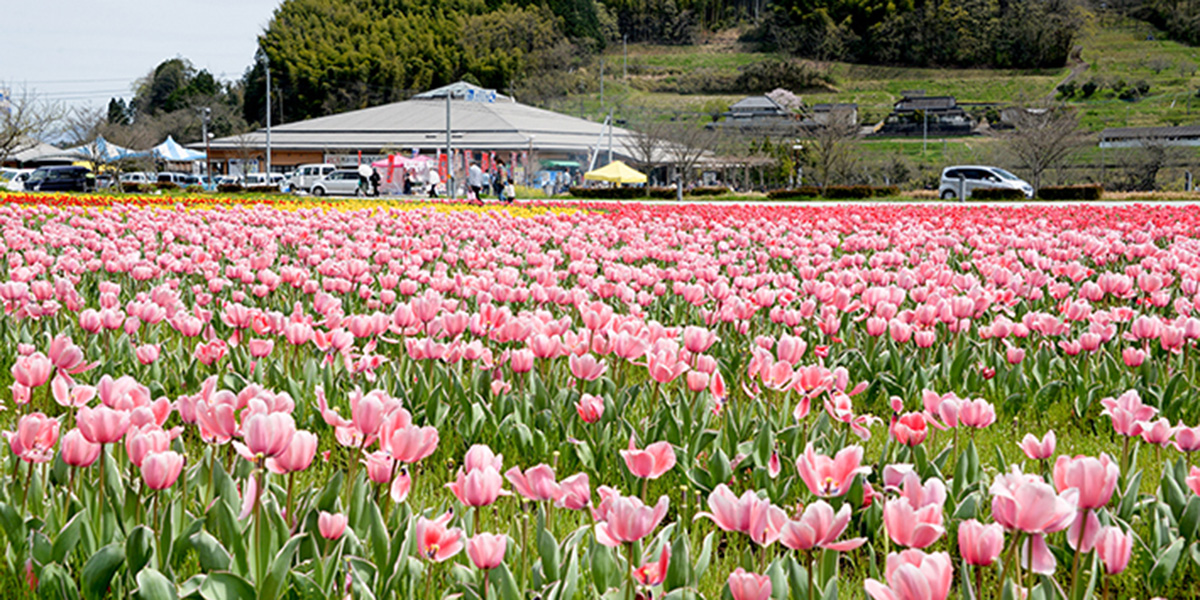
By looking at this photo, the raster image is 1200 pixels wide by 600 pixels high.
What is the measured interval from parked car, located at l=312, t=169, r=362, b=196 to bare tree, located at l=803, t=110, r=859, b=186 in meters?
19.8

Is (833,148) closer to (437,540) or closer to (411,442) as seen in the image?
(411,442)

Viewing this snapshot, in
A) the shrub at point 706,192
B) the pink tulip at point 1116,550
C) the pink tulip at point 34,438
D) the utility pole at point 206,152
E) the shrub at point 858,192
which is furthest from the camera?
the utility pole at point 206,152

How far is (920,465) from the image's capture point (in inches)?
91.1

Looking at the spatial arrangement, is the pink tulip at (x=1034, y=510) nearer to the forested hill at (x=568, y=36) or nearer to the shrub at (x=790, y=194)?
the shrub at (x=790, y=194)

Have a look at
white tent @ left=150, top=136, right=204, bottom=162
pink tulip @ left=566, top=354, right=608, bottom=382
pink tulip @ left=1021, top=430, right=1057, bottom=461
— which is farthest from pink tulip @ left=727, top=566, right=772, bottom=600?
white tent @ left=150, top=136, right=204, bottom=162

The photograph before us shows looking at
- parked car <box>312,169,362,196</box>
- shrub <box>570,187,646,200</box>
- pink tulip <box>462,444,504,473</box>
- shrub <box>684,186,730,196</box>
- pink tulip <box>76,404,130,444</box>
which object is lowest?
pink tulip <box>462,444,504,473</box>

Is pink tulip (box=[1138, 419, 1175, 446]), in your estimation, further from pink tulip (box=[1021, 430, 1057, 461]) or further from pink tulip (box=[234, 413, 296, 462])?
pink tulip (box=[234, 413, 296, 462])

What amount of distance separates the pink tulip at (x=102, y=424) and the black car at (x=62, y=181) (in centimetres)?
3815

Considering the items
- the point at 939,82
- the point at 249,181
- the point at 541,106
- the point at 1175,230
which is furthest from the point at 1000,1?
Answer: the point at 1175,230

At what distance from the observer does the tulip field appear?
152 cm

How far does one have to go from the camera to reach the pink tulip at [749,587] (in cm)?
130

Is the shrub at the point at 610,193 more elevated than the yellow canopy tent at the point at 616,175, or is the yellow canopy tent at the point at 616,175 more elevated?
the yellow canopy tent at the point at 616,175

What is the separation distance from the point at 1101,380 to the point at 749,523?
2.65 meters

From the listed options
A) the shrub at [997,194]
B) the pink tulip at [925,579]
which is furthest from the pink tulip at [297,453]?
the shrub at [997,194]
